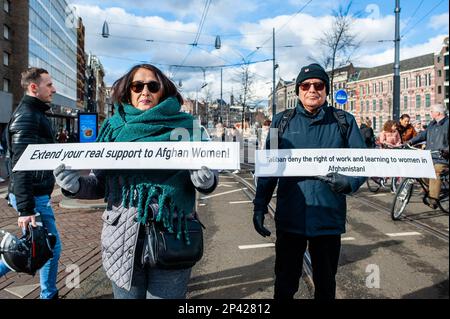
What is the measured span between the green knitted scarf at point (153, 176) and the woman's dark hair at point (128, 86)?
0.05 meters

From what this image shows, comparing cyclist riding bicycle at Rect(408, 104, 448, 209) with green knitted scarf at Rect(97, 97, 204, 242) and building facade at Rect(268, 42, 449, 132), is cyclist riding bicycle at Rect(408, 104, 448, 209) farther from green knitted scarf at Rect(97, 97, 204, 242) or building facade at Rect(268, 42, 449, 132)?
green knitted scarf at Rect(97, 97, 204, 242)

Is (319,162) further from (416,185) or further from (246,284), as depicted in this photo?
(416,185)

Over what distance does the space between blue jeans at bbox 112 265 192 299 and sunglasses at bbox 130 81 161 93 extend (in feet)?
3.10

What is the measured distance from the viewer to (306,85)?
213 centimetres

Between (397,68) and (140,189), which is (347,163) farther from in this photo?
(397,68)

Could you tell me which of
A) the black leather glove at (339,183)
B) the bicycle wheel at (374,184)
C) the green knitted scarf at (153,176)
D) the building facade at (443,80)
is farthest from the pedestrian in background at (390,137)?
the green knitted scarf at (153,176)

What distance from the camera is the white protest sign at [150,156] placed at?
1725 mm

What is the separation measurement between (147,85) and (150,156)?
40 centimetres

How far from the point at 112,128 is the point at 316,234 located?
139 centimetres

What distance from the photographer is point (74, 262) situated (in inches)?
146

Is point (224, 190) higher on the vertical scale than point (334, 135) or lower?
lower

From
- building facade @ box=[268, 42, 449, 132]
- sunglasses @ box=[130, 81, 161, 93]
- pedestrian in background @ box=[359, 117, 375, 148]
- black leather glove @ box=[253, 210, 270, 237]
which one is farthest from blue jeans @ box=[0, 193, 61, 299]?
pedestrian in background @ box=[359, 117, 375, 148]

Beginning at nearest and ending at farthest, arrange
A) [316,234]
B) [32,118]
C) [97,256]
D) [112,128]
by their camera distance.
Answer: [112,128] < [316,234] < [32,118] < [97,256]
